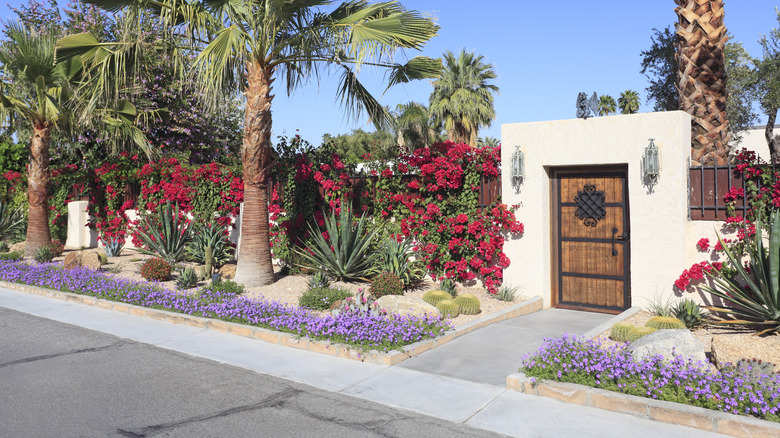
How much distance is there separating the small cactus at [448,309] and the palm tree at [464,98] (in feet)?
72.4

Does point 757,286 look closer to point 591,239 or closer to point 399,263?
point 591,239

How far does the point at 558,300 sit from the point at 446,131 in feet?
71.5

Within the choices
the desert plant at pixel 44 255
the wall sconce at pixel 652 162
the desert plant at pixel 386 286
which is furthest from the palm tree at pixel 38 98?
the wall sconce at pixel 652 162

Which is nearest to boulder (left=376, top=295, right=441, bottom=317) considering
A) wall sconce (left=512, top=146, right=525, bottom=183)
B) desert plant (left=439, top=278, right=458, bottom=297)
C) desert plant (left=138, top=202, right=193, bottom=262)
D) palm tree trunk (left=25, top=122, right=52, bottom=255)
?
desert plant (left=439, top=278, right=458, bottom=297)

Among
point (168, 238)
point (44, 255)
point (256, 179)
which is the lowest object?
point (44, 255)

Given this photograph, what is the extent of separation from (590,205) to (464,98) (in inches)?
846

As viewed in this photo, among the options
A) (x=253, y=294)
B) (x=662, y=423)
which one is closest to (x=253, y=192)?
(x=253, y=294)

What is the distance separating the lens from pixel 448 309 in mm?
8305

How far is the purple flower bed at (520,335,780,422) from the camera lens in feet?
14.7

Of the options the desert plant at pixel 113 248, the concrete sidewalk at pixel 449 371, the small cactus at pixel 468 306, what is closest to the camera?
the concrete sidewalk at pixel 449 371

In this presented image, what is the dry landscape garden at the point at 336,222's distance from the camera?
22.0 feet

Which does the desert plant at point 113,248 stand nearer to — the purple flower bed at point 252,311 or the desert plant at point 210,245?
the purple flower bed at point 252,311

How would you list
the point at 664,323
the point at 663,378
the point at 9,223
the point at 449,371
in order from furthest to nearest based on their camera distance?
1. the point at 9,223
2. the point at 664,323
3. the point at 449,371
4. the point at 663,378

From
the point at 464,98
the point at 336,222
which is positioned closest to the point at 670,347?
the point at 336,222
